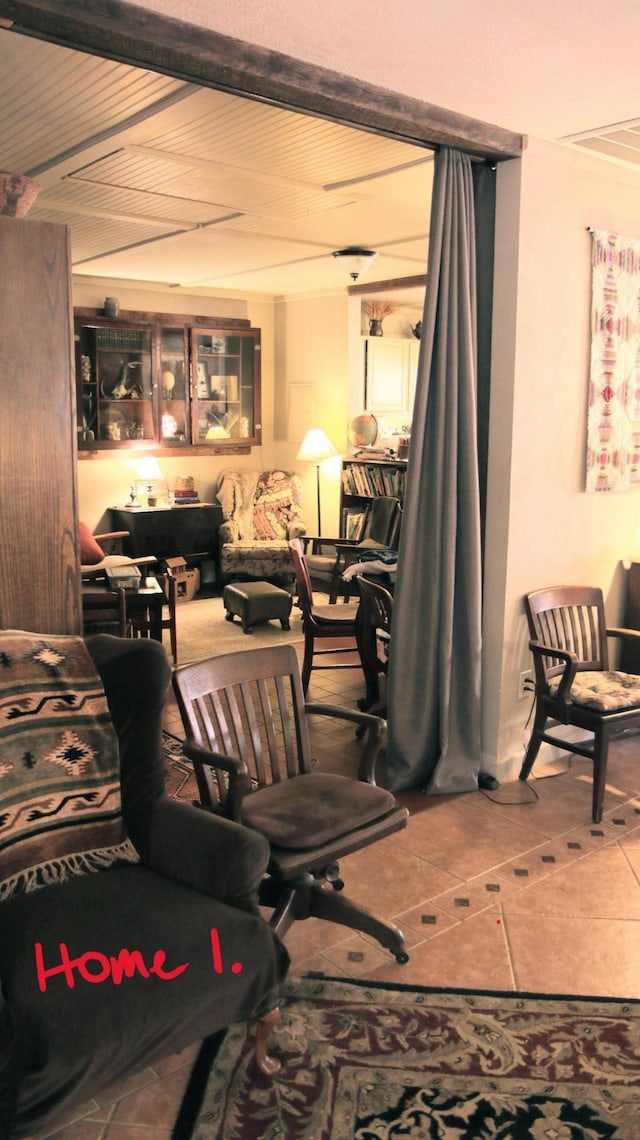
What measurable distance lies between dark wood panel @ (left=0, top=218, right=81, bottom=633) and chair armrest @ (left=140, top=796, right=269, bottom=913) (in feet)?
2.16

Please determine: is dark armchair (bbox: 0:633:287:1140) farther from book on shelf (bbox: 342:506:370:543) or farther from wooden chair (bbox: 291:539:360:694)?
book on shelf (bbox: 342:506:370:543)

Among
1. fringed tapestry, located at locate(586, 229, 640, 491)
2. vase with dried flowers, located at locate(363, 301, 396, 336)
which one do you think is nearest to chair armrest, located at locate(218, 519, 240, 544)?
vase with dried flowers, located at locate(363, 301, 396, 336)

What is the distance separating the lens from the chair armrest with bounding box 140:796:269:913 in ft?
6.95

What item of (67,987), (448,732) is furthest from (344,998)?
(448,732)

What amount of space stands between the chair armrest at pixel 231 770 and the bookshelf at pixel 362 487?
15.8ft

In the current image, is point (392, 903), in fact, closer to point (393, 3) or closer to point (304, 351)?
point (393, 3)

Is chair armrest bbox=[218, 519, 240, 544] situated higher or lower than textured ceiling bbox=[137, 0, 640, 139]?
lower

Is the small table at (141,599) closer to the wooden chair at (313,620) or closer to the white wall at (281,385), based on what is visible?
the wooden chair at (313,620)

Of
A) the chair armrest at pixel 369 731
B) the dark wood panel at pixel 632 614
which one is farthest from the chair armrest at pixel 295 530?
the chair armrest at pixel 369 731

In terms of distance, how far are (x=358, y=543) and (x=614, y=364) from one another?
2926mm

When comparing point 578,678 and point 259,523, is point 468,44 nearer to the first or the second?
point 578,678

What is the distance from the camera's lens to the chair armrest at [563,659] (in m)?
3.57

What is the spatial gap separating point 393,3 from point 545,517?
2163 millimetres

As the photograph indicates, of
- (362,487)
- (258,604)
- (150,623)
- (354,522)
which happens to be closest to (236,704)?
(150,623)
